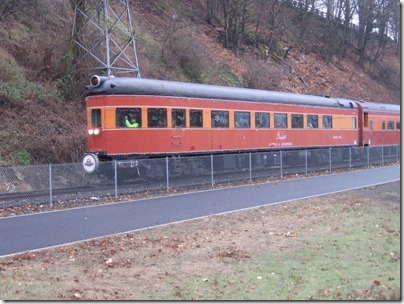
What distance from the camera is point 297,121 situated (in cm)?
2820

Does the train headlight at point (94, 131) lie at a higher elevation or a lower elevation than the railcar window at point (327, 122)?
higher

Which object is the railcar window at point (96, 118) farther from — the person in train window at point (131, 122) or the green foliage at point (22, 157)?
the green foliage at point (22, 157)

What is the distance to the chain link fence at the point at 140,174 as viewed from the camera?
16.5 m

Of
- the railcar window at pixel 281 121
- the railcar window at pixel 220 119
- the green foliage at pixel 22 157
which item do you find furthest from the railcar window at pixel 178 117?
the railcar window at pixel 281 121

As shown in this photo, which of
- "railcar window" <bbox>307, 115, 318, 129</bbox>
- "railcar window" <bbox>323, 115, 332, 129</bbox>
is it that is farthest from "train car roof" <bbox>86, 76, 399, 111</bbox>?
"railcar window" <bbox>323, 115, 332, 129</bbox>

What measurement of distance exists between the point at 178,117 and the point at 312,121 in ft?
34.0

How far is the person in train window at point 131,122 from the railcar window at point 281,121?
28.6ft

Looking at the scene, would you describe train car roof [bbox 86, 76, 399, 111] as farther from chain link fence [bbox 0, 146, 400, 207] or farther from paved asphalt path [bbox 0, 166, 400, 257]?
paved asphalt path [bbox 0, 166, 400, 257]

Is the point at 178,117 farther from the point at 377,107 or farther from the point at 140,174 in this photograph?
the point at 377,107

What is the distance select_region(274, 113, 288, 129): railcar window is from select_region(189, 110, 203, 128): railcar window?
5.49 meters

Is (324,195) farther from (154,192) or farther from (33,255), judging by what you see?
(33,255)

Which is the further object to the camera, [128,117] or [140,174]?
[128,117]

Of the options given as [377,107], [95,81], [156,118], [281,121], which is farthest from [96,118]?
[377,107]

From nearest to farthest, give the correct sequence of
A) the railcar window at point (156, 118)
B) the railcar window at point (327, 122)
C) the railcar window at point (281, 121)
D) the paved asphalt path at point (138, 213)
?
the paved asphalt path at point (138, 213), the railcar window at point (156, 118), the railcar window at point (281, 121), the railcar window at point (327, 122)
